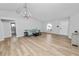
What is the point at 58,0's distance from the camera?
1.73m

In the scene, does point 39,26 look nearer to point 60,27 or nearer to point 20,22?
point 60,27

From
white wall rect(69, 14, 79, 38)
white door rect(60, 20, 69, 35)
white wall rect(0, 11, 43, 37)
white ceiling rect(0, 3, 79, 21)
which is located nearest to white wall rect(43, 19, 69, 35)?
white door rect(60, 20, 69, 35)

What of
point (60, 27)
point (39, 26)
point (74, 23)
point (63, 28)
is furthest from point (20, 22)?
point (74, 23)

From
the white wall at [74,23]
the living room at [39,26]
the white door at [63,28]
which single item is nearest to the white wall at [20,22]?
the living room at [39,26]

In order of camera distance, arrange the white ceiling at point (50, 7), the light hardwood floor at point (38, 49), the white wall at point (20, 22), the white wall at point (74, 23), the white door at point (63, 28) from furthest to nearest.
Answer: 1. the white door at point (63, 28)
2. the white wall at point (20, 22)
3. the white wall at point (74, 23)
4. the white ceiling at point (50, 7)
5. the light hardwood floor at point (38, 49)

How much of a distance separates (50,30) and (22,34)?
14.4ft

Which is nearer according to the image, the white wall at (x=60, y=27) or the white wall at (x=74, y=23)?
the white wall at (x=74, y=23)

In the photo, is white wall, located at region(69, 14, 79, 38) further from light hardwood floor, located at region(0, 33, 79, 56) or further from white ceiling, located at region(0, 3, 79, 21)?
light hardwood floor, located at region(0, 33, 79, 56)

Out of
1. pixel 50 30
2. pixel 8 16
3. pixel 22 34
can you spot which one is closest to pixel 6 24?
pixel 8 16

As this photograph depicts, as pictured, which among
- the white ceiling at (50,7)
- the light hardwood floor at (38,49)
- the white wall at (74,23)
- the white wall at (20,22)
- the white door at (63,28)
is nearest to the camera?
the light hardwood floor at (38,49)

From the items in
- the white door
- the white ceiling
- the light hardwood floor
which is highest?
the white ceiling

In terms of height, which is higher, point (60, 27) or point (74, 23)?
point (74, 23)

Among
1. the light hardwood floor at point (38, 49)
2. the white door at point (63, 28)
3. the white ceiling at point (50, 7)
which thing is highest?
the white ceiling at point (50, 7)

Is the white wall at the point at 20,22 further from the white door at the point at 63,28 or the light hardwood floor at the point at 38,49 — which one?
the white door at the point at 63,28
